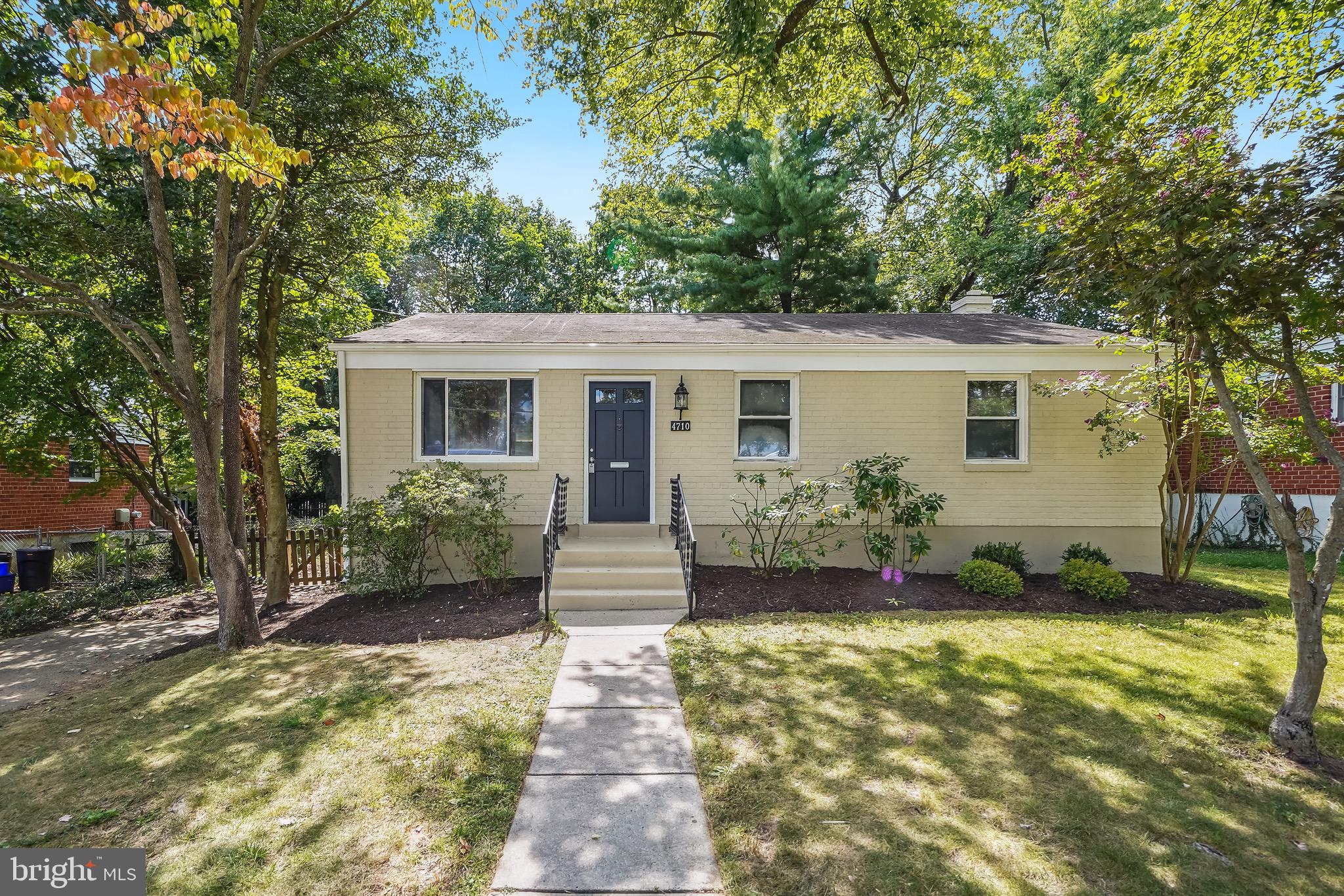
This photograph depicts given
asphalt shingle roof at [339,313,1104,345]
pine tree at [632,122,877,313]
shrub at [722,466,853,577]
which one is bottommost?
shrub at [722,466,853,577]

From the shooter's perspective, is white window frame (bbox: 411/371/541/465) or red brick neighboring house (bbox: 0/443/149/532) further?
red brick neighboring house (bbox: 0/443/149/532)

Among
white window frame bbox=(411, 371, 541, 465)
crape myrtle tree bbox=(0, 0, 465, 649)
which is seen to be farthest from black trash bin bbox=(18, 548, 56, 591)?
white window frame bbox=(411, 371, 541, 465)

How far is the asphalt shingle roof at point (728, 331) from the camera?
9.23 metres

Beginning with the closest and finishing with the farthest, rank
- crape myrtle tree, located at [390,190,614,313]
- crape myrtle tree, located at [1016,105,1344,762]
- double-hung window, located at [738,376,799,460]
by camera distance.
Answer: crape myrtle tree, located at [1016,105,1344,762] → double-hung window, located at [738,376,799,460] → crape myrtle tree, located at [390,190,614,313]

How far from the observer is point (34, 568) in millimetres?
10859

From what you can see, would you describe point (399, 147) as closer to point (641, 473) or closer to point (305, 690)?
point (641, 473)

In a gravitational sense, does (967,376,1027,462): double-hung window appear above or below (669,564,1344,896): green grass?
above

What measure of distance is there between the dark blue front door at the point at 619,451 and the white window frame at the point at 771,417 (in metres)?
1.32

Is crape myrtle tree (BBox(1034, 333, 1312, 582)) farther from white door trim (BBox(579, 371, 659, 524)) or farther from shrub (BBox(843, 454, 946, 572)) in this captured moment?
white door trim (BBox(579, 371, 659, 524))

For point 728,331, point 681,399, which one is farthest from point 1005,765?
point 728,331

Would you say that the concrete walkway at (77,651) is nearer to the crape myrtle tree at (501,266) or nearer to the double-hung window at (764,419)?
the double-hung window at (764,419)

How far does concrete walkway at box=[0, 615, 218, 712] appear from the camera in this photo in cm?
594

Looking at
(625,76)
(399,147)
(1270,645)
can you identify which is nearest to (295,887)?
(1270,645)

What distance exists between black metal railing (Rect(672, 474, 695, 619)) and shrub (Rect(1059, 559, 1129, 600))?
5167mm
